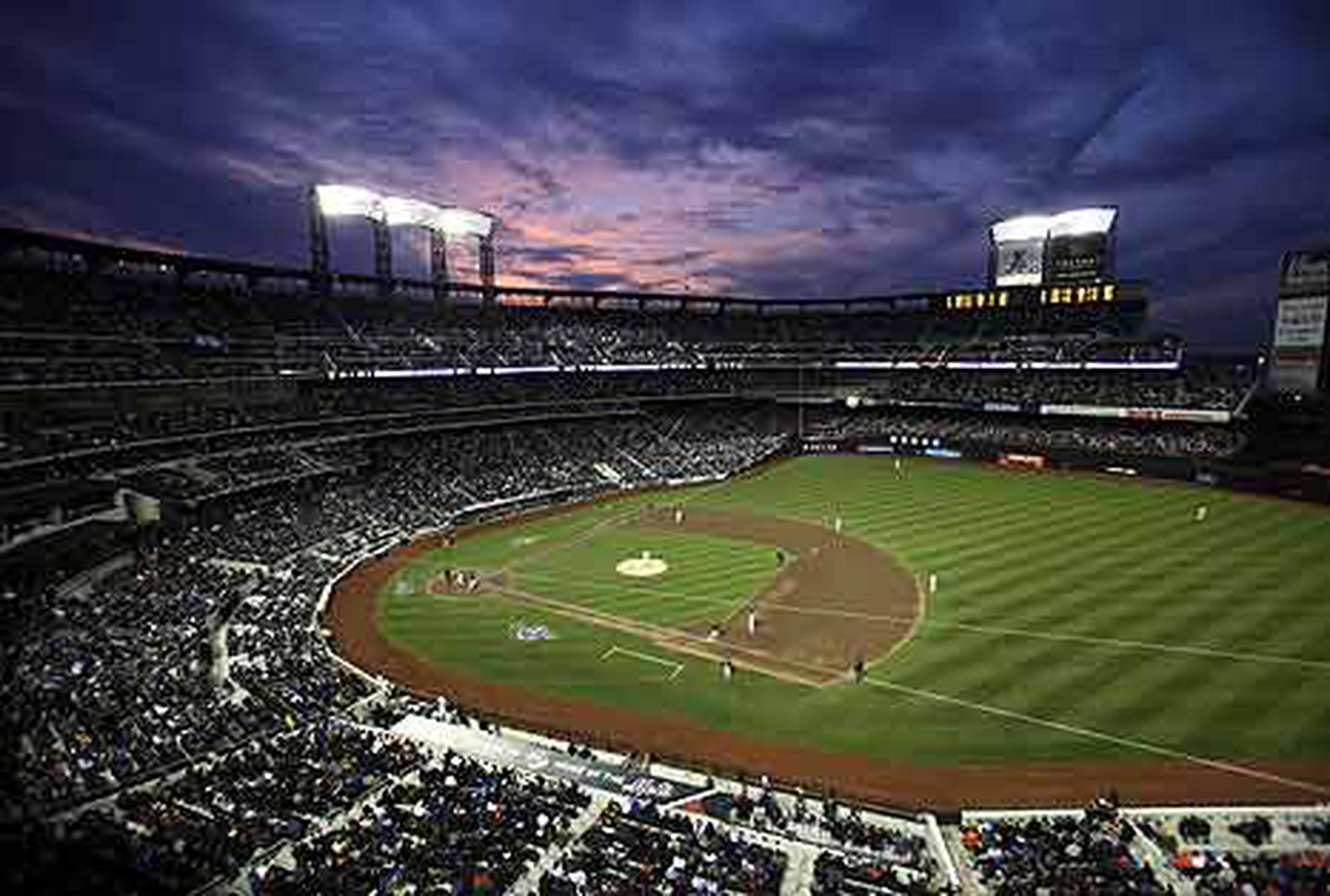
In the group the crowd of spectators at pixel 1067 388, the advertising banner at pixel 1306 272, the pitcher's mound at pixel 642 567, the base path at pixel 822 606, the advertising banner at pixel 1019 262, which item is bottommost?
the pitcher's mound at pixel 642 567

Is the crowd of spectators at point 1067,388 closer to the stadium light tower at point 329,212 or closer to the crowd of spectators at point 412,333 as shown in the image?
the crowd of spectators at point 412,333

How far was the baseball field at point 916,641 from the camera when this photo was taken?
63.4ft

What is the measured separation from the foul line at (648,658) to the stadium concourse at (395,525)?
5.47m

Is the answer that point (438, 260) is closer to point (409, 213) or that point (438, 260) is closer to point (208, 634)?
point (409, 213)

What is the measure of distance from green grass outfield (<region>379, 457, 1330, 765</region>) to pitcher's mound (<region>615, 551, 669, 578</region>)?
64cm

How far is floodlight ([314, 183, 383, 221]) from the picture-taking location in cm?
5697

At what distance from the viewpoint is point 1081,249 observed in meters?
70.6

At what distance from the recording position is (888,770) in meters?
19.2

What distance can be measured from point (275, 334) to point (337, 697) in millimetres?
41784

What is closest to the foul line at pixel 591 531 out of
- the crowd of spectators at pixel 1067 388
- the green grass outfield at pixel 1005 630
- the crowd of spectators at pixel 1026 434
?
the green grass outfield at pixel 1005 630

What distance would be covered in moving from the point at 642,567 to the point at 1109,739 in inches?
866

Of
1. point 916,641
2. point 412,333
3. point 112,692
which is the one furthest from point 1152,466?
point 112,692

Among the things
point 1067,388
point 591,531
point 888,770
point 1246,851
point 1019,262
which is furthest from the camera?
point 1019,262

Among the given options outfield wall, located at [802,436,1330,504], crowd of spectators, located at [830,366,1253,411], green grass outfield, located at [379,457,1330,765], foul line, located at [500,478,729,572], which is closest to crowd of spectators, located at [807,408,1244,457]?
outfield wall, located at [802,436,1330,504]
